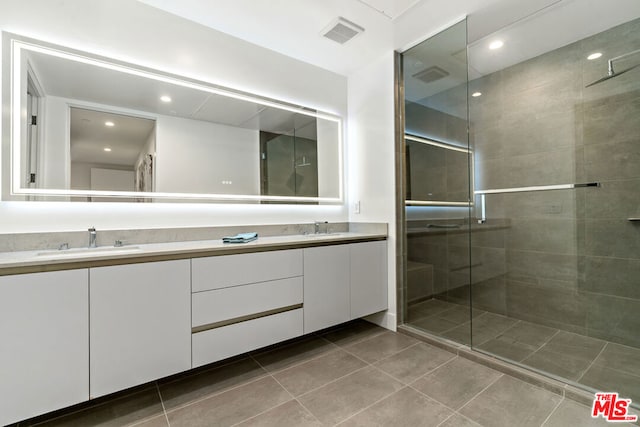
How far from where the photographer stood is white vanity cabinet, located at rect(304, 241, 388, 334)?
217 centimetres

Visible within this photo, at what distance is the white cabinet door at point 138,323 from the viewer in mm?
1413

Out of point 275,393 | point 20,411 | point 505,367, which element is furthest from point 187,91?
point 505,367

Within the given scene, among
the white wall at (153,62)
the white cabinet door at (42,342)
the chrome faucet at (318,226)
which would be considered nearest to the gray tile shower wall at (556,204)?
the chrome faucet at (318,226)

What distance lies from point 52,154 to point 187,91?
3.05 feet

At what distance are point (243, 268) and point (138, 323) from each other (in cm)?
61

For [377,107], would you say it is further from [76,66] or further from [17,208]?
[17,208]

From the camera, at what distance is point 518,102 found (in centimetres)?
280

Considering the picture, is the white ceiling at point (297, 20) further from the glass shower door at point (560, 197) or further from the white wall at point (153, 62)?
the glass shower door at point (560, 197)

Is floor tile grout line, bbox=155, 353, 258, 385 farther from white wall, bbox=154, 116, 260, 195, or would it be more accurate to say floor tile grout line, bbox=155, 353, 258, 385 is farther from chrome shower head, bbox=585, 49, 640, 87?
chrome shower head, bbox=585, 49, 640, 87

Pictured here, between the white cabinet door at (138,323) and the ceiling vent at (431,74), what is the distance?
2.40 meters

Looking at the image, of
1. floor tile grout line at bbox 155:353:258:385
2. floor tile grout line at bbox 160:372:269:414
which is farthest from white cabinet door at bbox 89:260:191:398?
floor tile grout line at bbox 155:353:258:385

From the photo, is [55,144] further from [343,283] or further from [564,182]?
[564,182]

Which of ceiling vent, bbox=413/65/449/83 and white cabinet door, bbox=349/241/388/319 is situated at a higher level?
ceiling vent, bbox=413/65/449/83

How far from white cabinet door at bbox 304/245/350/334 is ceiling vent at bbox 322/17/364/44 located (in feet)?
5.50
